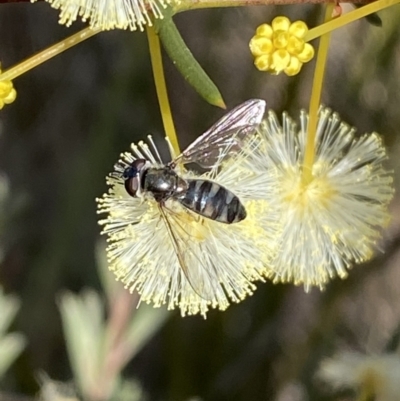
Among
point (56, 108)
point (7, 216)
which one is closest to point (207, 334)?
point (7, 216)

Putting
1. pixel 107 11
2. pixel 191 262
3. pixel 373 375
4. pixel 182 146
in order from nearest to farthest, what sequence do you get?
pixel 107 11 < pixel 191 262 < pixel 373 375 < pixel 182 146

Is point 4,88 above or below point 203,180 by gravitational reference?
above

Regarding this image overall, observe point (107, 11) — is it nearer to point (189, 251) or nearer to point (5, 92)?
point (5, 92)

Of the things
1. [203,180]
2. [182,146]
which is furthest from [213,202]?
[182,146]

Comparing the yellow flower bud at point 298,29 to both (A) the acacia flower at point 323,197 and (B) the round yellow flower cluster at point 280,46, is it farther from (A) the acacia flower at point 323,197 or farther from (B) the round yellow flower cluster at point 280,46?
(A) the acacia flower at point 323,197

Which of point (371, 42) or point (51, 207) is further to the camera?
point (51, 207)

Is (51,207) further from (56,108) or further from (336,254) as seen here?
(336,254)
